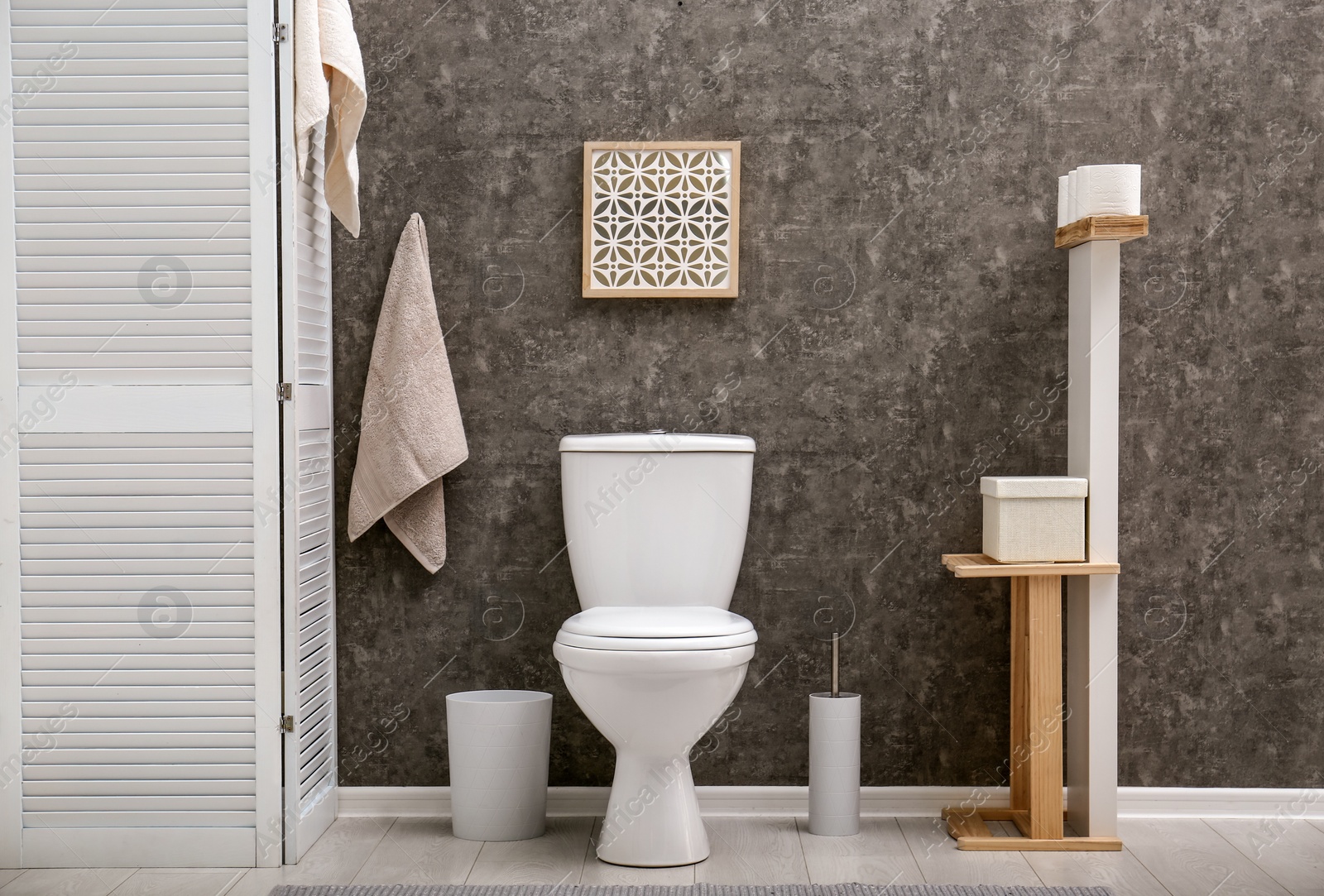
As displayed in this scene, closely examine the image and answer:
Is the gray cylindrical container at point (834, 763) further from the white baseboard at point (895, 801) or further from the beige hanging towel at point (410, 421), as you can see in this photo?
the beige hanging towel at point (410, 421)

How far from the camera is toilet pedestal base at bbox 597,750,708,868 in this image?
2105 mm

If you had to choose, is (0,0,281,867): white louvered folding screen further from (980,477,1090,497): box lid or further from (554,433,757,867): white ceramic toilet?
(980,477,1090,497): box lid

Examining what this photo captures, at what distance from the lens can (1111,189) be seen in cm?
216

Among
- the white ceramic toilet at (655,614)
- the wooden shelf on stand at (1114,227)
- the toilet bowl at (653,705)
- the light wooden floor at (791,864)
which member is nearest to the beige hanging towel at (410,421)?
the white ceramic toilet at (655,614)

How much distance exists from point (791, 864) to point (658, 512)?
0.71 m

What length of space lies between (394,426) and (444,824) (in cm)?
84

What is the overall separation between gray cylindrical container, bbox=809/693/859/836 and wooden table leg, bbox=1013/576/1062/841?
13.4 inches

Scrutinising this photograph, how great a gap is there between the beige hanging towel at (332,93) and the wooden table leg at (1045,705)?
5.08ft

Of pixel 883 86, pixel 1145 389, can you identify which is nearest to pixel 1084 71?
pixel 883 86

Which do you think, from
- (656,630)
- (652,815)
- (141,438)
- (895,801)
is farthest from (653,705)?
(141,438)

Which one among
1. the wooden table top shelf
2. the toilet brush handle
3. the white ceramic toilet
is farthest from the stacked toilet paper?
the toilet brush handle

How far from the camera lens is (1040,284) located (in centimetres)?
242

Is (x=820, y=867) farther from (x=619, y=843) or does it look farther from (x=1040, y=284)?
(x=1040, y=284)

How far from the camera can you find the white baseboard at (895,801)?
7.91 feet
